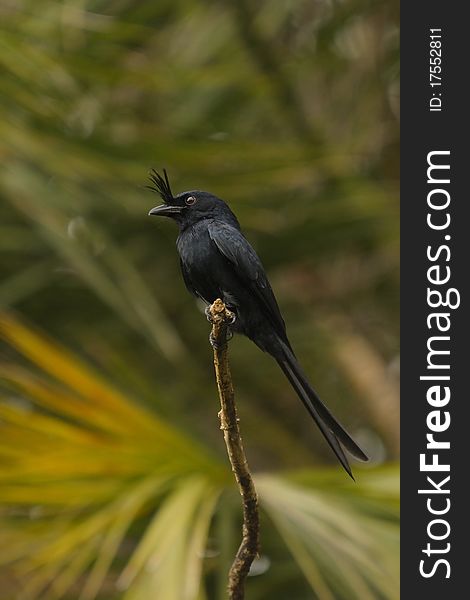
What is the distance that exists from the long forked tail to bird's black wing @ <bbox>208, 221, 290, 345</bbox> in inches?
2.1

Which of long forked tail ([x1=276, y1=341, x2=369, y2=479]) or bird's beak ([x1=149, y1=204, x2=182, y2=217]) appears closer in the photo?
long forked tail ([x1=276, y1=341, x2=369, y2=479])

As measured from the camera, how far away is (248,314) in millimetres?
2055

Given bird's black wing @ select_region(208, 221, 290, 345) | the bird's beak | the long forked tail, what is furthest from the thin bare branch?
the bird's beak

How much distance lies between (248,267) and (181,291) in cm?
122

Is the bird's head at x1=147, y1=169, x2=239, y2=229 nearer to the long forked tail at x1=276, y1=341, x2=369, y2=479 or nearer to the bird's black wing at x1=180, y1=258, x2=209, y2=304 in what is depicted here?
the bird's black wing at x1=180, y1=258, x2=209, y2=304

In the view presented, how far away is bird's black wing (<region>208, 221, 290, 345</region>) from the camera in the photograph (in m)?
2.00

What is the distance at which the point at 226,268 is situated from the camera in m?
2.05

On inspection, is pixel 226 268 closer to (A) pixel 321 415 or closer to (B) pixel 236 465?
(A) pixel 321 415

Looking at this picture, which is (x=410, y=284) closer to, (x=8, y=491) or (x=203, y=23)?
(x=8, y=491)

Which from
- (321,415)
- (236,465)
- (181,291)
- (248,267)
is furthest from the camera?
(181,291)

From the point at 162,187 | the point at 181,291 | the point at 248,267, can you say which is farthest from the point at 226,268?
the point at 181,291

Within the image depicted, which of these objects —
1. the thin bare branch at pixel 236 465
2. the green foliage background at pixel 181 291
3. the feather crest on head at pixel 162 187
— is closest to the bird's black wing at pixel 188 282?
the feather crest on head at pixel 162 187

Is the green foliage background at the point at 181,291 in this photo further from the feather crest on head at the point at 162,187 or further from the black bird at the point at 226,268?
the feather crest on head at the point at 162,187

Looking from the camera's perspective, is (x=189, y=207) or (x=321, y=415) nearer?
(x=321, y=415)
